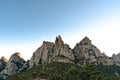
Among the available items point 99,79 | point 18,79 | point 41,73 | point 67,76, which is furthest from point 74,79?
point 41,73

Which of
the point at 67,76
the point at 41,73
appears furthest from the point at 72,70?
the point at 41,73

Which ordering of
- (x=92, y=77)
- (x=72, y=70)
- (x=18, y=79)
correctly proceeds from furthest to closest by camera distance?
(x=18, y=79) → (x=72, y=70) → (x=92, y=77)

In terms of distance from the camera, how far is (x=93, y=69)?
4353 inches

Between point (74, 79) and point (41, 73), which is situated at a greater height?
point (41, 73)

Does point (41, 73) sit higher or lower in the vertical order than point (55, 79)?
higher

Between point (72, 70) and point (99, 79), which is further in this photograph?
point (72, 70)

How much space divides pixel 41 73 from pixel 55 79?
3013 inches

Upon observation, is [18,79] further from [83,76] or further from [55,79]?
[83,76]

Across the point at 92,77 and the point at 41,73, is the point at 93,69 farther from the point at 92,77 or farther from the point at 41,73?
the point at 41,73

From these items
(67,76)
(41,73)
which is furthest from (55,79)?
(41,73)

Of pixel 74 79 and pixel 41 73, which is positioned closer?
pixel 74 79

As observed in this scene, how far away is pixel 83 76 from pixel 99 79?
8375 millimetres

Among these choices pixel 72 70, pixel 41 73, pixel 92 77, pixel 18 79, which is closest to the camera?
pixel 92 77

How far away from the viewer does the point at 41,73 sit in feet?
620
